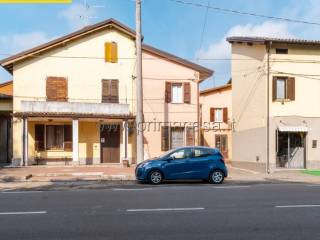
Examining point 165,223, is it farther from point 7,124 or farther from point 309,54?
point 7,124

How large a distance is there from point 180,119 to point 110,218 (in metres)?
21.5

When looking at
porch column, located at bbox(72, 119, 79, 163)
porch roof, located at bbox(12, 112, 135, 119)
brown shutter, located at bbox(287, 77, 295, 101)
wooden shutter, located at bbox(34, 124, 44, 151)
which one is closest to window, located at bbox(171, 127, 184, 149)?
porch roof, located at bbox(12, 112, 135, 119)

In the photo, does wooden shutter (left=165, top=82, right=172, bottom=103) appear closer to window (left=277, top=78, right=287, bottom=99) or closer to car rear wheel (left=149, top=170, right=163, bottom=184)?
window (left=277, top=78, right=287, bottom=99)

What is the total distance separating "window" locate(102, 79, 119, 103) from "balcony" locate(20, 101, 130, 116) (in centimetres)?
81

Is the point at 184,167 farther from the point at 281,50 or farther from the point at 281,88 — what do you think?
the point at 281,50

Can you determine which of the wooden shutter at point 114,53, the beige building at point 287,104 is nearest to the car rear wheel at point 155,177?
the beige building at point 287,104

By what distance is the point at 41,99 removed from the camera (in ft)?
94.2

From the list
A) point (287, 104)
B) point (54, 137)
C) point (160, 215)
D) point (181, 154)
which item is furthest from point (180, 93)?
point (160, 215)

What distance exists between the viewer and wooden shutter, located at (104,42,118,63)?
2973 cm

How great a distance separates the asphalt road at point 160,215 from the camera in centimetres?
810

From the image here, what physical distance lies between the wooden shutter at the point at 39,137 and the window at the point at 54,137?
31 cm

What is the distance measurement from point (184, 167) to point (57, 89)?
44.5 feet

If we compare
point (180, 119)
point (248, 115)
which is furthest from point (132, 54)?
point (248, 115)

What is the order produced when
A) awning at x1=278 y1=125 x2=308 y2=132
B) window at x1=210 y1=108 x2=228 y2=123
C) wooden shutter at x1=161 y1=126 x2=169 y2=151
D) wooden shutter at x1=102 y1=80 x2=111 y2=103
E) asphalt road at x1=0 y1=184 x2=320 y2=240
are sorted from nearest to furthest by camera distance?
1. asphalt road at x1=0 y1=184 x2=320 y2=240
2. awning at x1=278 y1=125 x2=308 y2=132
3. wooden shutter at x1=102 y1=80 x2=111 y2=103
4. wooden shutter at x1=161 y1=126 x2=169 y2=151
5. window at x1=210 y1=108 x2=228 y2=123
